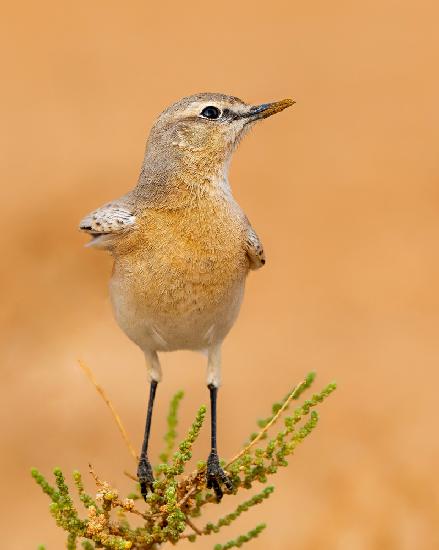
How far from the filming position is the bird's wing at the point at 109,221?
4.36 m

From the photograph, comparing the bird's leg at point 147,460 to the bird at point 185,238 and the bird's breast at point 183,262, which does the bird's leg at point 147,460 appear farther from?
the bird's breast at point 183,262

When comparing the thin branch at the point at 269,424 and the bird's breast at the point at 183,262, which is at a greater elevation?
the bird's breast at the point at 183,262

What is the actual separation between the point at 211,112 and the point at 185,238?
646mm

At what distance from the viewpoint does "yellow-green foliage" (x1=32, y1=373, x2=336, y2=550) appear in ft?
11.5

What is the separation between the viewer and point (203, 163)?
4.46 meters

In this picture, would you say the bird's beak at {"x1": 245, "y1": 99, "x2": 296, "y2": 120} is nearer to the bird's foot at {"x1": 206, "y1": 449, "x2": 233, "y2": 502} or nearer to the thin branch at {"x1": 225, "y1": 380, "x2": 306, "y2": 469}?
the thin branch at {"x1": 225, "y1": 380, "x2": 306, "y2": 469}

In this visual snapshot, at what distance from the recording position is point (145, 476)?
4457 mm

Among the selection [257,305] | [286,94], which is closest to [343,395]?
[257,305]

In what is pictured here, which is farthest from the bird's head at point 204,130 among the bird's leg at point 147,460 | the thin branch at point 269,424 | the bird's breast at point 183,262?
the thin branch at point 269,424

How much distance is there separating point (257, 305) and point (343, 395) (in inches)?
67.8

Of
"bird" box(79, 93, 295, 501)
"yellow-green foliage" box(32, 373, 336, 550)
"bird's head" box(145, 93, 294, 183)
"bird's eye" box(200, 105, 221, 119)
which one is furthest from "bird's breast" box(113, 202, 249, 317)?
"yellow-green foliage" box(32, 373, 336, 550)

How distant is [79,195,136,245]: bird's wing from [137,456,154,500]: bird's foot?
1050mm

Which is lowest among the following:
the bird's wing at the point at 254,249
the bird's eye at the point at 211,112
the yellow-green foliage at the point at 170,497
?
the yellow-green foliage at the point at 170,497

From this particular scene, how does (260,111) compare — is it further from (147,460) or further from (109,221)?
(147,460)
